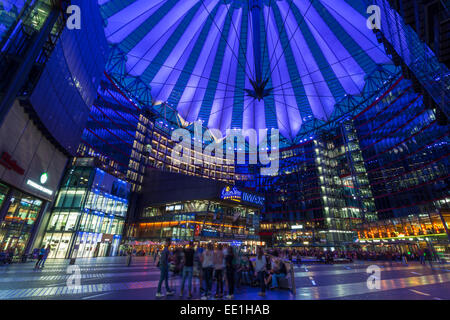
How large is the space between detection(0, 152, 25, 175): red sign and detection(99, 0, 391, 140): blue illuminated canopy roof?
86.8 ft

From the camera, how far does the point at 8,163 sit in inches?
717

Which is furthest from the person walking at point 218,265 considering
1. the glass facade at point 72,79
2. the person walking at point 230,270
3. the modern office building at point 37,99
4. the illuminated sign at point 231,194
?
the illuminated sign at point 231,194

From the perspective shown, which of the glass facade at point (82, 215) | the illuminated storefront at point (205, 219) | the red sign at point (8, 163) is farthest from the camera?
the illuminated storefront at point (205, 219)

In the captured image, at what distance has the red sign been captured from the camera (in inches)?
693

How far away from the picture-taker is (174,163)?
228ft

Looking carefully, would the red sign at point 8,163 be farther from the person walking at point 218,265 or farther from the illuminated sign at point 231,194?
the illuminated sign at point 231,194

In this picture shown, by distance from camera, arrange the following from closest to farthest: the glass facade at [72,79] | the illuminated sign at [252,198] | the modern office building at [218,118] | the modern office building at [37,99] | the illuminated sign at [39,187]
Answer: the modern office building at [37,99], the modern office building at [218,118], the glass facade at [72,79], the illuminated sign at [39,187], the illuminated sign at [252,198]

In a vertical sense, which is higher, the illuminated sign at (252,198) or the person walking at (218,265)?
the illuminated sign at (252,198)

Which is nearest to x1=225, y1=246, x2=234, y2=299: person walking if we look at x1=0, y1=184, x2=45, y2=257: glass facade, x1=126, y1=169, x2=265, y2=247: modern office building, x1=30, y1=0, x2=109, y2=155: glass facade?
x1=30, y1=0, x2=109, y2=155: glass facade

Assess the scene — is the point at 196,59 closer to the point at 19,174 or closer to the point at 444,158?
the point at 19,174

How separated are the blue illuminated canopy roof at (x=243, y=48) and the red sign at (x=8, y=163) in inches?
1042

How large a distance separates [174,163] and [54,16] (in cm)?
5481

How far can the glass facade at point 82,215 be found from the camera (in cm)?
3078
